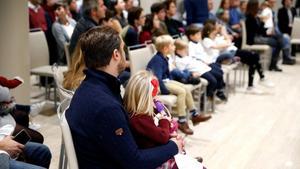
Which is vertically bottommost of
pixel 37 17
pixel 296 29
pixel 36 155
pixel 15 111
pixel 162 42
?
pixel 36 155

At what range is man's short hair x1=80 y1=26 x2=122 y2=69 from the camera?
1.91 m

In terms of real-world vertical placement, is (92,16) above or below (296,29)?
above

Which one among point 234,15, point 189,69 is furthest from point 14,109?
point 234,15

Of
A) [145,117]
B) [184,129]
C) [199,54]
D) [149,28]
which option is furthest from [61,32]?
[145,117]

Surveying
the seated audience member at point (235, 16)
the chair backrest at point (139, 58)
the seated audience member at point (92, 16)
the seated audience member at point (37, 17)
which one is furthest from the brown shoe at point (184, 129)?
the seated audience member at point (235, 16)

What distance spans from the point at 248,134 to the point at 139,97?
8.73ft

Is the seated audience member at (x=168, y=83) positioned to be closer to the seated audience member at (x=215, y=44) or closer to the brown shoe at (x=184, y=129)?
the brown shoe at (x=184, y=129)

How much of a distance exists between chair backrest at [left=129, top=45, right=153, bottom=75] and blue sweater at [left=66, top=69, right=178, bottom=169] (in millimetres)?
2341

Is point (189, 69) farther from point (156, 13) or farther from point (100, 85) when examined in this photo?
point (100, 85)

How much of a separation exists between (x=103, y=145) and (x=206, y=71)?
3.42 meters

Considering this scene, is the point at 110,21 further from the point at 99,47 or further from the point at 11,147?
the point at 99,47

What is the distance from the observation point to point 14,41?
14.1ft

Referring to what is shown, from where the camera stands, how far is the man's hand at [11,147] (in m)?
2.43

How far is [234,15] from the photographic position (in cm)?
819
